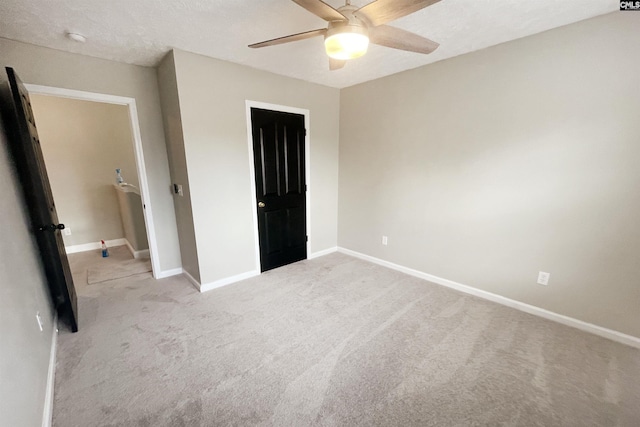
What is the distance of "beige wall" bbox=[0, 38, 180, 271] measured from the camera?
2.13 m

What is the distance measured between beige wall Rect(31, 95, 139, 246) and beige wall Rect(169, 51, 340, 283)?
8.27 feet

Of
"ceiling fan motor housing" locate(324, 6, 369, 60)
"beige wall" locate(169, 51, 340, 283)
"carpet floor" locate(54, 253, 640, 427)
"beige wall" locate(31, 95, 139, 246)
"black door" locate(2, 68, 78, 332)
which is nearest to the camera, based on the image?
"ceiling fan motor housing" locate(324, 6, 369, 60)

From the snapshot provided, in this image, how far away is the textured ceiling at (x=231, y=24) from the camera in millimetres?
1615

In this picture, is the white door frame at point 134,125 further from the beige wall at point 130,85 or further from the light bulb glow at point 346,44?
the light bulb glow at point 346,44

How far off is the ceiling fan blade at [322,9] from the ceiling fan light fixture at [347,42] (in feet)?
0.21

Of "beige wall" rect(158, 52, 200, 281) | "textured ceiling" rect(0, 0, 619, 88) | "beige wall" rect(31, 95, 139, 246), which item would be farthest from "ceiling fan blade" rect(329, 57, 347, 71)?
"beige wall" rect(31, 95, 139, 246)

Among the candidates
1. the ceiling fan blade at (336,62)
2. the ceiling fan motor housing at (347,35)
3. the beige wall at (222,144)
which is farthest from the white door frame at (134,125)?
the ceiling fan motor housing at (347,35)

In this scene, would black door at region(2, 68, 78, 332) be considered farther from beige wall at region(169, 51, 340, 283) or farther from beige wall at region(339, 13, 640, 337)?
beige wall at region(339, 13, 640, 337)

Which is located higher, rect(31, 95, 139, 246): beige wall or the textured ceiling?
the textured ceiling

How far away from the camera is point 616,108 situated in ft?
5.84

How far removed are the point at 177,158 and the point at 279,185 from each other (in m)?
1.16

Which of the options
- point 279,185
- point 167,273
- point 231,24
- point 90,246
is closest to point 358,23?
point 231,24

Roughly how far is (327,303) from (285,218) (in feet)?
4.27

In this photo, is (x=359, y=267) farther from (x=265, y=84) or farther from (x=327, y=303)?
(x=265, y=84)
